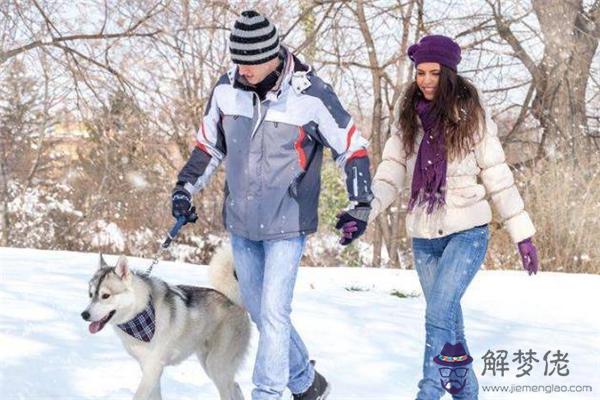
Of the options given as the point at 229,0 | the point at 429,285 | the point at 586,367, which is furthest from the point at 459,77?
the point at 229,0

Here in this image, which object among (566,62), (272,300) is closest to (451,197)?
(272,300)

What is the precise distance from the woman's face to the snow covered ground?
182 centimetres

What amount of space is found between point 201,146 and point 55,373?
161 cm

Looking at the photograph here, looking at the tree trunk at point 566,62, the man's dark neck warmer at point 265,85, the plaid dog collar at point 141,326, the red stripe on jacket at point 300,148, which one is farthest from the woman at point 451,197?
the tree trunk at point 566,62

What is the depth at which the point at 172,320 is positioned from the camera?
4531 millimetres

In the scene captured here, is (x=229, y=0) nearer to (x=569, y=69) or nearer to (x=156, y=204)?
(x=156, y=204)

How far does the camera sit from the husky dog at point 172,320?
14.3 ft

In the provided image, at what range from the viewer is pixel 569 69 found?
50.9 ft

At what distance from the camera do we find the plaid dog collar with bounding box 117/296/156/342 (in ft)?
14.4

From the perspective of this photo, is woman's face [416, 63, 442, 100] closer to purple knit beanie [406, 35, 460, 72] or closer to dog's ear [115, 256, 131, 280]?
purple knit beanie [406, 35, 460, 72]

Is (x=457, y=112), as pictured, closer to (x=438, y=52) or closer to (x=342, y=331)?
(x=438, y=52)

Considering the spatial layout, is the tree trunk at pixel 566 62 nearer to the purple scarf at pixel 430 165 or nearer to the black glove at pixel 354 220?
the purple scarf at pixel 430 165

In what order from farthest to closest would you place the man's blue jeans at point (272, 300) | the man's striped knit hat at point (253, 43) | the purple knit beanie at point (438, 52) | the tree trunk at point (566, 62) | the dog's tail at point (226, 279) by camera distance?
the tree trunk at point (566, 62)
the dog's tail at point (226, 279)
the purple knit beanie at point (438, 52)
the man's blue jeans at point (272, 300)
the man's striped knit hat at point (253, 43)

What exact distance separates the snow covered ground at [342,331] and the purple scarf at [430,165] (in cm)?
135
